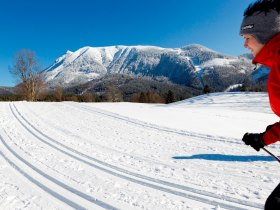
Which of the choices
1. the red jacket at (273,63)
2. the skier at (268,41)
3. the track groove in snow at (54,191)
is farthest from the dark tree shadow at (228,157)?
the red jacket at (273,63)

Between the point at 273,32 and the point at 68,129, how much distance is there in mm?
10801

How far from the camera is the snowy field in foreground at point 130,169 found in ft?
15.2

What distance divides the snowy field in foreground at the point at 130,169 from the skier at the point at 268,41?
8.72 ft

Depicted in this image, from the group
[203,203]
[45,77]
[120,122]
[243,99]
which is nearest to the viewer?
[203,203]

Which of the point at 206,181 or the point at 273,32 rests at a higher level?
the point at 273,32

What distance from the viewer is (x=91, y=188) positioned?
5.16m

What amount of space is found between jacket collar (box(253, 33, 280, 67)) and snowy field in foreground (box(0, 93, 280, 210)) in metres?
3.09

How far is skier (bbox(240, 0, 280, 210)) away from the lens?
5.76 feet

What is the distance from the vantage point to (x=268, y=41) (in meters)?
1.88

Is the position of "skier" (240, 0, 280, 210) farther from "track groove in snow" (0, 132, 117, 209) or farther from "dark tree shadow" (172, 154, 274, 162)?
"dark tree shadow" (172, 154, 274, 162)

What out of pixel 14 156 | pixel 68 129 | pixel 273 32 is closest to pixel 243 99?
pixel 68 129

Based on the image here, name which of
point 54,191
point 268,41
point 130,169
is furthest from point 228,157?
point 268,41

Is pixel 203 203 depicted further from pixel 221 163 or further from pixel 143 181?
pixel 221 163

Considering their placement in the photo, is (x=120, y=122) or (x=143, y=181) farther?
(x=120, y=122)
